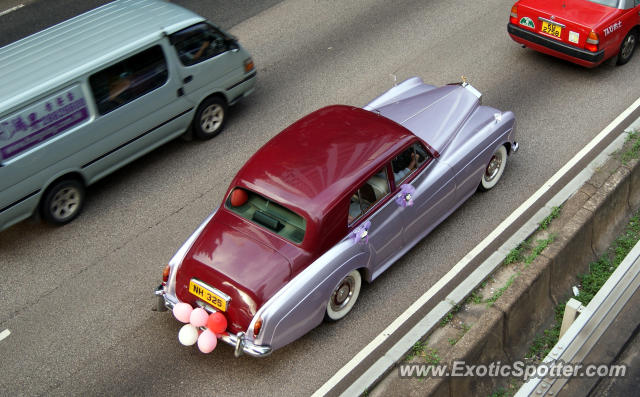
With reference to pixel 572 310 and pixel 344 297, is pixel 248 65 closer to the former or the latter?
pixel 344 297

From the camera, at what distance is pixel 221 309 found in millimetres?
6254

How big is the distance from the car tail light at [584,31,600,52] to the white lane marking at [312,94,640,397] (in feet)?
3.09

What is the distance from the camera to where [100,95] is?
8.20 meters

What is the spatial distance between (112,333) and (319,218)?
2.43 metres

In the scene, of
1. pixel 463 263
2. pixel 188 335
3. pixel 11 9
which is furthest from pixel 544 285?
pixel 11 9

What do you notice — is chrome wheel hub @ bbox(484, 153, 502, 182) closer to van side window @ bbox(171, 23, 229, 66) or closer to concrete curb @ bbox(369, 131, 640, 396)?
concrete curb @ bbox(369, 131, 640, 396)

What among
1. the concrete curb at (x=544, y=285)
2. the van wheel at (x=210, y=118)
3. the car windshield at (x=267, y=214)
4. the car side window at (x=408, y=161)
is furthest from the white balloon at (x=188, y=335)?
the van wheel at (x=210, y=118)

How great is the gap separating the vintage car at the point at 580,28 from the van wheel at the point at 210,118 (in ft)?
14.8

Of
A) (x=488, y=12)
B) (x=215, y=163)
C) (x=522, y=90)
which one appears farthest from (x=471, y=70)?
(x=215, y=163)

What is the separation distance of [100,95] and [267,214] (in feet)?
9.57

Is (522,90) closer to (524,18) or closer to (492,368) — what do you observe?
(524,18)

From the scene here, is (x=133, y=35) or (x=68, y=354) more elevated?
(x=133, y=35)

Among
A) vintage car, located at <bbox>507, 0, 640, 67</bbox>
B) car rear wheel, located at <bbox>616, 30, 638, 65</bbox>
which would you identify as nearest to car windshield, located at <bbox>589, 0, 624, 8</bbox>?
vintage car, located at <bbox>507, 0, 640, 67</bbox>

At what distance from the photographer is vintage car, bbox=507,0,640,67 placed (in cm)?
981
